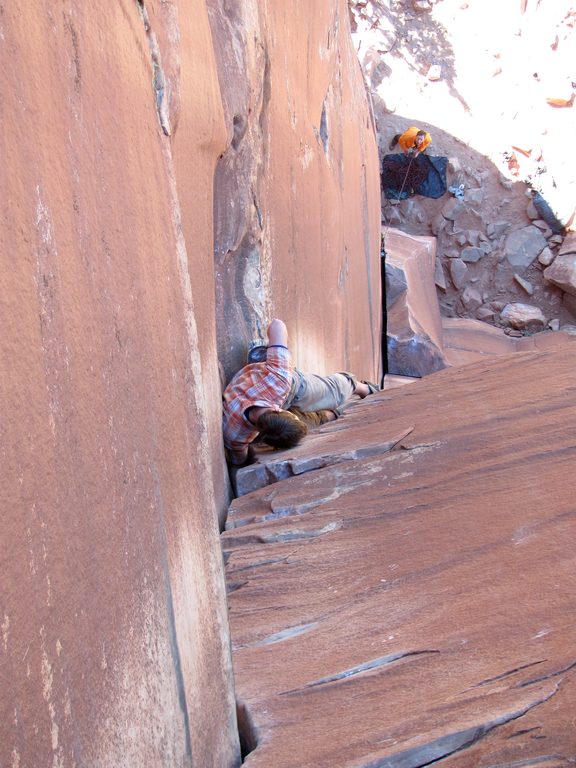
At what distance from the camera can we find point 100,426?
1.24m

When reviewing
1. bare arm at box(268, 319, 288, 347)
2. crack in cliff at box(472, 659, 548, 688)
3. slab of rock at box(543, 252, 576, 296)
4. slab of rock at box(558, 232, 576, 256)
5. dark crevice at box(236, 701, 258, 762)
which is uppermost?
crack in cliff at box(472, 659, 548, 688)

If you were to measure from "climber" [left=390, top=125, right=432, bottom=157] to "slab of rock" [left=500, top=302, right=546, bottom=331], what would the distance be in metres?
1.79

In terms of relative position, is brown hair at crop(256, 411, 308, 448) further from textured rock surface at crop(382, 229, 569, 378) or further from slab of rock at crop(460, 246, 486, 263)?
slab of rock at crop(460, 246, 486, 263)

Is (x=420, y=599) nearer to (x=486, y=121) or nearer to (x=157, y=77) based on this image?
(x=157, y=77)

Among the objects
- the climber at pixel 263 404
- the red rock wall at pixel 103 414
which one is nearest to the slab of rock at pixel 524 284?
the climber at pixel 263 404

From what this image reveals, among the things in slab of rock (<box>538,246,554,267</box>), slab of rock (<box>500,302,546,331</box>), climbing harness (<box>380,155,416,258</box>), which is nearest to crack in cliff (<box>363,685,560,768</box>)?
climbing harness (<box>380,155,416,258</box>)

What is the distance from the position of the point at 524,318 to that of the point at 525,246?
2.50 ft

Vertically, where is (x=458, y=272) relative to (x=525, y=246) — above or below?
below

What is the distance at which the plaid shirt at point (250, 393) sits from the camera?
300 centimetres

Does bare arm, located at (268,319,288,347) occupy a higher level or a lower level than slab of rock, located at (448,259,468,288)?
higher

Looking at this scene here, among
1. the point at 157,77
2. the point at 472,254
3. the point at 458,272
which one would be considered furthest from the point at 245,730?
the point at 472,254

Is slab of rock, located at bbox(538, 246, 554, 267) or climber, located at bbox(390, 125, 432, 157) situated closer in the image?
climber, located at bbox(390, 125, 432, 157)

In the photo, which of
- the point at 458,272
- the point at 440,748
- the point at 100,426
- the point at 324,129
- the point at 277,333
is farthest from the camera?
the point at 458,272

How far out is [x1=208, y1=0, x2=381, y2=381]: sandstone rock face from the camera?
10.2ft
